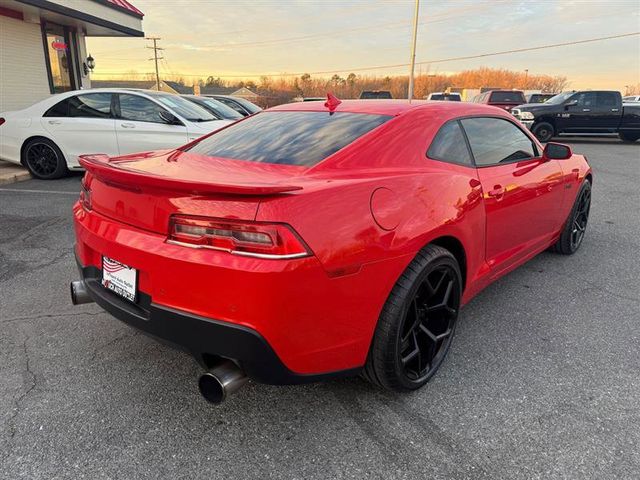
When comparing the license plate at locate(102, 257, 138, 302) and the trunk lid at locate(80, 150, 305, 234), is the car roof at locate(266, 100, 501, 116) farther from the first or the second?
the license plate at locate(102, 257, 138, 302)

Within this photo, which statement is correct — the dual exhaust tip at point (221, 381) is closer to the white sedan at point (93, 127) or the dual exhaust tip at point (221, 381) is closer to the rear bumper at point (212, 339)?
the rear bumper at point (212, 339)

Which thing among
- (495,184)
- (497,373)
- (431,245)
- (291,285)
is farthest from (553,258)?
(291,285)

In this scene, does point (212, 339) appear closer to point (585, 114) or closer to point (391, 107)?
point (391, 107)

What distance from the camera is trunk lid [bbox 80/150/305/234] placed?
70.9 inches

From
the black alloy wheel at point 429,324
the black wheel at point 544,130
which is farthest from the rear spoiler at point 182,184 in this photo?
the black wheel at point 544,130

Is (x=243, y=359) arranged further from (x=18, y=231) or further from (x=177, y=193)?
(x=18, y=231)

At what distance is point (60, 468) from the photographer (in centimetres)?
192

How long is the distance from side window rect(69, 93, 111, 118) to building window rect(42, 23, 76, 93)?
5423 mm

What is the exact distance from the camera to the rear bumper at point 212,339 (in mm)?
1800

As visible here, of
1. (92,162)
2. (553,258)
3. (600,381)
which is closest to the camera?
(92,162)

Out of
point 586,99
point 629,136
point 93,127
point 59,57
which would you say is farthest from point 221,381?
point 629,136

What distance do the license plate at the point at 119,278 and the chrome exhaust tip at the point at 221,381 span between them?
0.49 m

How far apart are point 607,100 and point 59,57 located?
55.0 feet

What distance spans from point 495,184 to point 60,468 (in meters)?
2.74
